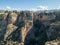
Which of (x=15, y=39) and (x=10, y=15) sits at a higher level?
(x=10, y=15)

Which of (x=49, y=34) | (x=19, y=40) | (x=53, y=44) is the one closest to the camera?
(x=53, y=44)

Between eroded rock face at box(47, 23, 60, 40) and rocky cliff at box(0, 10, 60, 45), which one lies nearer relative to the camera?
eroded rock face at box(47, 23, 60, 40)

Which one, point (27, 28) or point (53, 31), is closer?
point (53, 31)

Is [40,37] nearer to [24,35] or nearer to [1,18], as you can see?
[24,35]

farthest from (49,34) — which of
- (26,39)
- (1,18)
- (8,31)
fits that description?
(1,18)

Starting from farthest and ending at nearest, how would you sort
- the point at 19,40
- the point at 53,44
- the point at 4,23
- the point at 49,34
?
the point at 4,23 → the point at 19,40 → the point at 49,34 → the point at 53,44

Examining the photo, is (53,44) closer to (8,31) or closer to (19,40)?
(19,40)

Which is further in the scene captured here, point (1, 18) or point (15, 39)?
point (1, 18)

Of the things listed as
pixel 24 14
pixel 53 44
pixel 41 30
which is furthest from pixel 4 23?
pixel 53 44

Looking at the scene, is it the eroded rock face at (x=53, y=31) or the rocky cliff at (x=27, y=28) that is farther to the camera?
the rocky cliff at (x=27, y=28)
